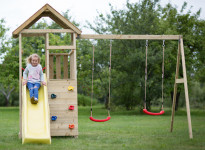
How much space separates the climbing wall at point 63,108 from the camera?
916 centimetres

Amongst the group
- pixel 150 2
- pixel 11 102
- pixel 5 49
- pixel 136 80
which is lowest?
pixel 11 102

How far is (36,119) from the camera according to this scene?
8.41m

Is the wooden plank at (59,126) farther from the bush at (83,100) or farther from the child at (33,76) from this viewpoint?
the bush at (83,100)

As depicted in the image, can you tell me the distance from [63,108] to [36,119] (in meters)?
1.02

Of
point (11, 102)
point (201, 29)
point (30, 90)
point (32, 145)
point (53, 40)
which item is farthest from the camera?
point (11, 102)

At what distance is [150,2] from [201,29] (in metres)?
Answer: 4.86

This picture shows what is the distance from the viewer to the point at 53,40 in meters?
26.1

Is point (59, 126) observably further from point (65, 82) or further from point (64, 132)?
point (65, 82)

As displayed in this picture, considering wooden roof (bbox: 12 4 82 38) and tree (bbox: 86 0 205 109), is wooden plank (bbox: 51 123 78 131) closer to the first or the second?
wooden roof (bbox: 12 4 82 38)

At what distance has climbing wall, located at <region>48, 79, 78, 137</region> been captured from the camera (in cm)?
916

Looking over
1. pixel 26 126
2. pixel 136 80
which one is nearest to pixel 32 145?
pixel 26 126

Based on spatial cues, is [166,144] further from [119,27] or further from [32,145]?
[119,27]

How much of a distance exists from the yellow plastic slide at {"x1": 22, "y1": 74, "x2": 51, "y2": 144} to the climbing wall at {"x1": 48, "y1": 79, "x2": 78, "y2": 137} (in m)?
0.34

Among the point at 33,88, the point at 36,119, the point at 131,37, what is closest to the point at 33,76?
the point at 33,88
